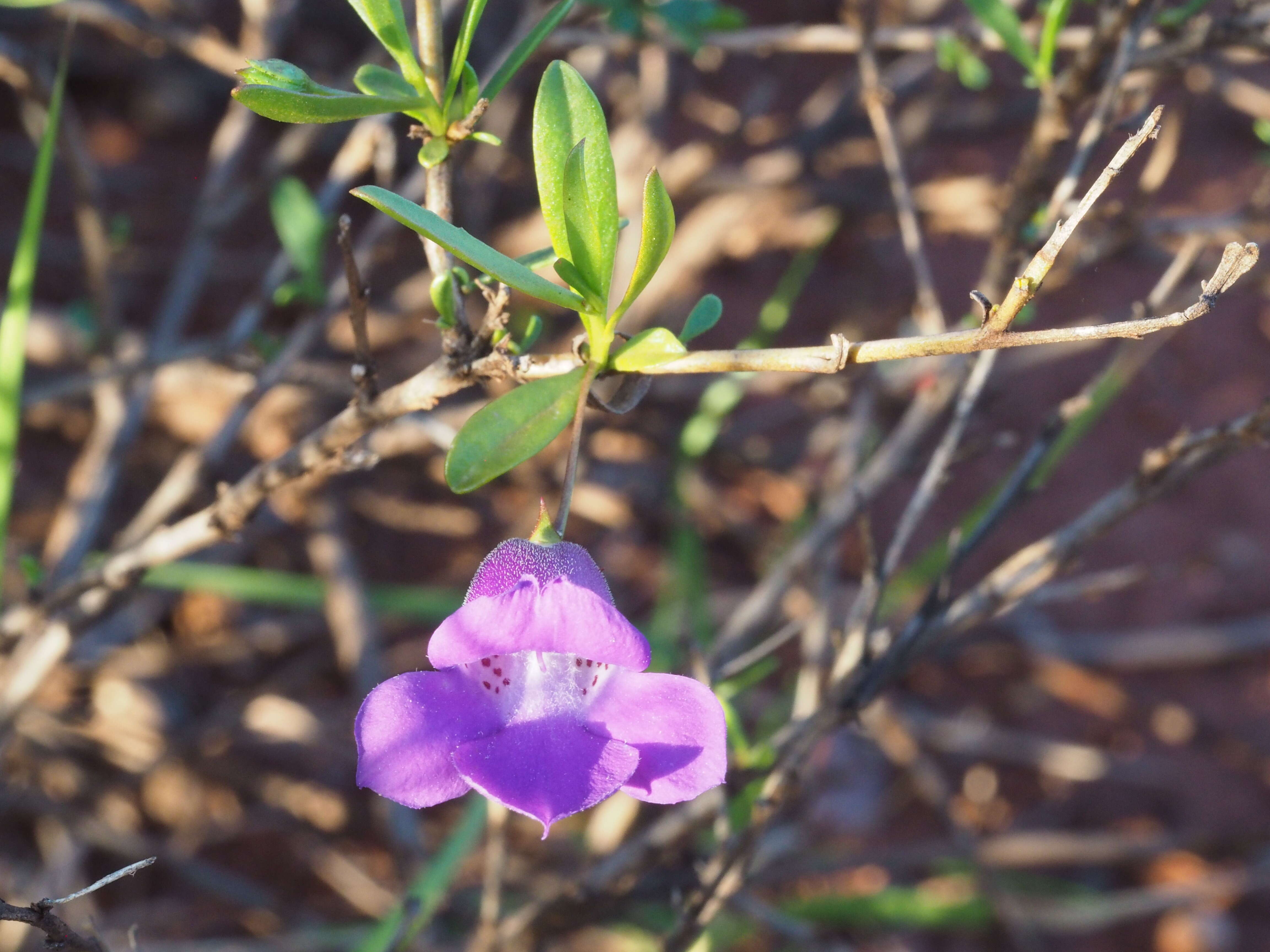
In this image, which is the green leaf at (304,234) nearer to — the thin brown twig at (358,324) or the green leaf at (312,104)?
the thin brown twig at (358,324)

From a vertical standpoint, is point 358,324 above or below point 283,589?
below

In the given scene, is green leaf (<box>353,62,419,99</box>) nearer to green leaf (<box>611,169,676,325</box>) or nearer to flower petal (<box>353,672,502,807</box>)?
green leaf (<box>611,169,676,325</box>)

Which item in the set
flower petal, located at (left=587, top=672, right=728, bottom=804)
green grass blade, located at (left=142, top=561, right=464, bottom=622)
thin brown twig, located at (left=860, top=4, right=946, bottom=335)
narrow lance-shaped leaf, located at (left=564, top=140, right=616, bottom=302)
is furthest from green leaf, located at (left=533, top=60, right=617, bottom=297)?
green grass blade, located at (left=142, top=561, right=464, bottom=622)

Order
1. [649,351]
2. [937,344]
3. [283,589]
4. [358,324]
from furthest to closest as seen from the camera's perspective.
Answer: [283,589] < [358,324] < [649,351] < [937,344]

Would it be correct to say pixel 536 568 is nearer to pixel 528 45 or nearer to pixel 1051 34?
pixel 528 45

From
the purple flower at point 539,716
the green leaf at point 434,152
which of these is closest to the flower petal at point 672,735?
the purple flower at point 539,716

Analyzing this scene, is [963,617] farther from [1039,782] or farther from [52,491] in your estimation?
[52,491]

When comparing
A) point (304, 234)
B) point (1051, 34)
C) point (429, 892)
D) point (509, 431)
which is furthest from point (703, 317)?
point (429, 892)
